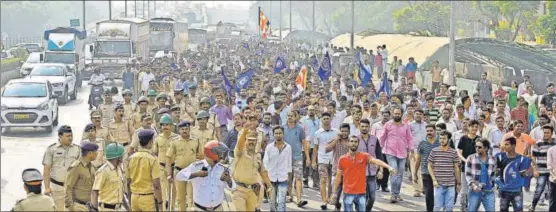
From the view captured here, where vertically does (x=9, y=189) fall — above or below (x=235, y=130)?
below

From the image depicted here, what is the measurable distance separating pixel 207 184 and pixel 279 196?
274 cm

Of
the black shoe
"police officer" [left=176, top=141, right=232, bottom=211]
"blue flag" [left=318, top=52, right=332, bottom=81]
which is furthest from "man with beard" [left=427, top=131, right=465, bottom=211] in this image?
"blue flag" [left=318, top=52, right=332, bottom=81]

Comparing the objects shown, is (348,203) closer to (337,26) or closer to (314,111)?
(314,111)

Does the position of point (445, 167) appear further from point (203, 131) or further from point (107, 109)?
point (107, 109)

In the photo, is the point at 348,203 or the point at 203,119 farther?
the point at 203,119

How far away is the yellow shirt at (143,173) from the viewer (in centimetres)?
1051

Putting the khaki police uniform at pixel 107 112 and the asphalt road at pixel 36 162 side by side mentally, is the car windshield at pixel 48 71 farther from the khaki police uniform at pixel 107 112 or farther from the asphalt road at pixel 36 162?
the khaki police uniform at pixel 107 112

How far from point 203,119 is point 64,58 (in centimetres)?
2964

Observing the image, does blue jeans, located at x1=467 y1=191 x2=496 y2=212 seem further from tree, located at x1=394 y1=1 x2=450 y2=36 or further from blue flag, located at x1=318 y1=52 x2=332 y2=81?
tree, located at x1=394 y1=1 x2=450 y2=36

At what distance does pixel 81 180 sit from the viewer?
33.8ft

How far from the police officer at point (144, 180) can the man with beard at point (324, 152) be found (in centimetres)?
428

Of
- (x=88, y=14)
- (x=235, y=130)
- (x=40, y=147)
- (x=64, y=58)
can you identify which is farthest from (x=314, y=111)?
(x=88, y=14)

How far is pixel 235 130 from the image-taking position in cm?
1474

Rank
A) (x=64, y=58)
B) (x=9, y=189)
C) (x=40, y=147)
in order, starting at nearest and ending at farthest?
(x=9, y=189) → (x=40, y=147) → (x=64, y=58)
